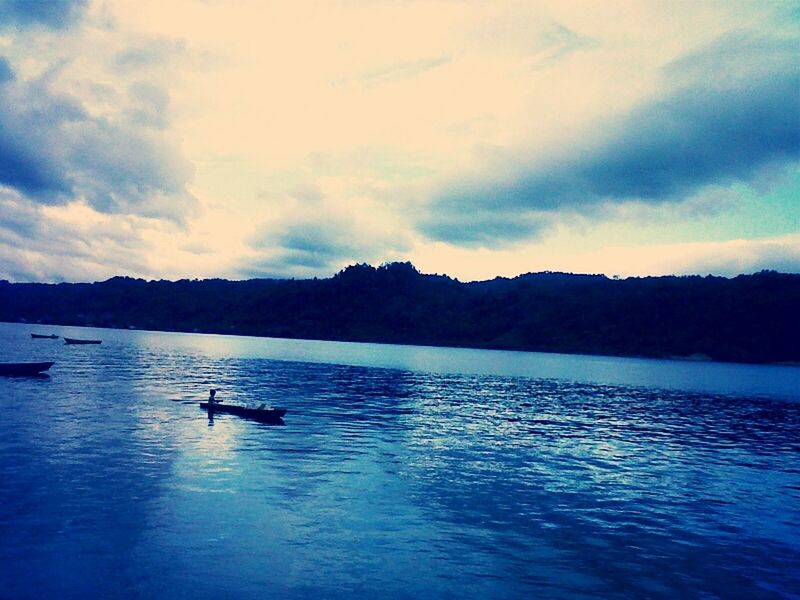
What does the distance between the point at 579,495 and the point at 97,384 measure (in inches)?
2520

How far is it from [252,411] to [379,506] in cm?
2754

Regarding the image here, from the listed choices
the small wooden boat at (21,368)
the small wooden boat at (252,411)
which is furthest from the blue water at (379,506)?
the small wooden boat at (21,368)

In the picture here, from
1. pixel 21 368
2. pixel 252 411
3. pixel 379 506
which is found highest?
pixel 21 368

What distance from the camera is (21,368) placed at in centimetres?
7988

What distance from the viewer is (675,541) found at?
87.2 ft

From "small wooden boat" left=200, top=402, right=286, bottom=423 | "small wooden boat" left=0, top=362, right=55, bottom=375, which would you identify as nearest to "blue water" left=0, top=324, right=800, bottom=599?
"small wooden boat" left=200, top=402, right=286, bottom=423

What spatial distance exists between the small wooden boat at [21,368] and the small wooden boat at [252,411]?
37.3 metres

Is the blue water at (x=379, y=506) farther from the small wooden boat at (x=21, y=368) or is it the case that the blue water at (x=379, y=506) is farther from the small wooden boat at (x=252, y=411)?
the small wooden boat at (x=21, y=368)

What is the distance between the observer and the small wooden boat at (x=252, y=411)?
173 ft

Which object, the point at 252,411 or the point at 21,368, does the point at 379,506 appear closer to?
the point at 252,411

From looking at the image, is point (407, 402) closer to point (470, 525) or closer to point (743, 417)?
point (743, 417)

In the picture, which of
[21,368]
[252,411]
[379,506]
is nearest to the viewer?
[379,506]

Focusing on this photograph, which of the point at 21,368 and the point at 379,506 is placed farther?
the point at 21,368

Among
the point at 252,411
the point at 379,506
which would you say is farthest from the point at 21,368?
the point at 379,506
